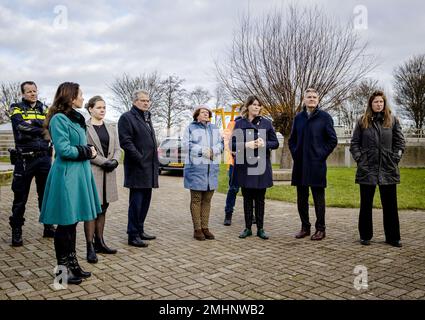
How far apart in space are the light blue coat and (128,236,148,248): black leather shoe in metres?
1.02

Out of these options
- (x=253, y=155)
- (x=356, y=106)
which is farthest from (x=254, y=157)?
(x=356, y=106)

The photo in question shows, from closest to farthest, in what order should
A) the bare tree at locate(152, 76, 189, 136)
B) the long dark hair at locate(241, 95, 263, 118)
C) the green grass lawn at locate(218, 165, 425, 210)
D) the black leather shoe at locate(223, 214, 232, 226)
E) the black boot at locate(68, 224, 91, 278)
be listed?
1. the black boot at locate(68, 224, 91, 278)
2. the long dark hair at locate(241, 95, 263, 118)
3. the black leather shoe at locate(223, 214, 232, 226)
4. the green grass lawn at locate(218, 165, 425, 210)
5. the bare tree at locate(152, 76, 189, 136)

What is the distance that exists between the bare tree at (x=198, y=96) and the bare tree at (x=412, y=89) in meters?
21.3

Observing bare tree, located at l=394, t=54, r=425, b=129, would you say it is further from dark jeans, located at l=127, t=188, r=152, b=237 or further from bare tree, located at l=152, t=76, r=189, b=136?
dark jeans, located at l=127, t=188, r=152, b=237

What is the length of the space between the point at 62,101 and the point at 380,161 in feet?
14.0

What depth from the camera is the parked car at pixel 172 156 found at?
16.7 meters

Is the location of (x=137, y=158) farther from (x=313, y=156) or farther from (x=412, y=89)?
(x=412, y=89)

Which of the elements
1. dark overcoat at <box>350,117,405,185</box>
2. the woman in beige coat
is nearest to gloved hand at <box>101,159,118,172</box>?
the woman in beige coat

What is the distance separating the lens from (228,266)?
458 centimetres

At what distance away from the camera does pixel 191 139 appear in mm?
5930

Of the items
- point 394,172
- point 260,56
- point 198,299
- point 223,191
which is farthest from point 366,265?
point 260,56

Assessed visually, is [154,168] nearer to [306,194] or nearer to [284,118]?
[306,194]

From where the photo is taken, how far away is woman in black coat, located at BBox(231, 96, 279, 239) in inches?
234

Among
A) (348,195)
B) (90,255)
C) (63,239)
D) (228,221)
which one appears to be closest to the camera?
(63,239)
